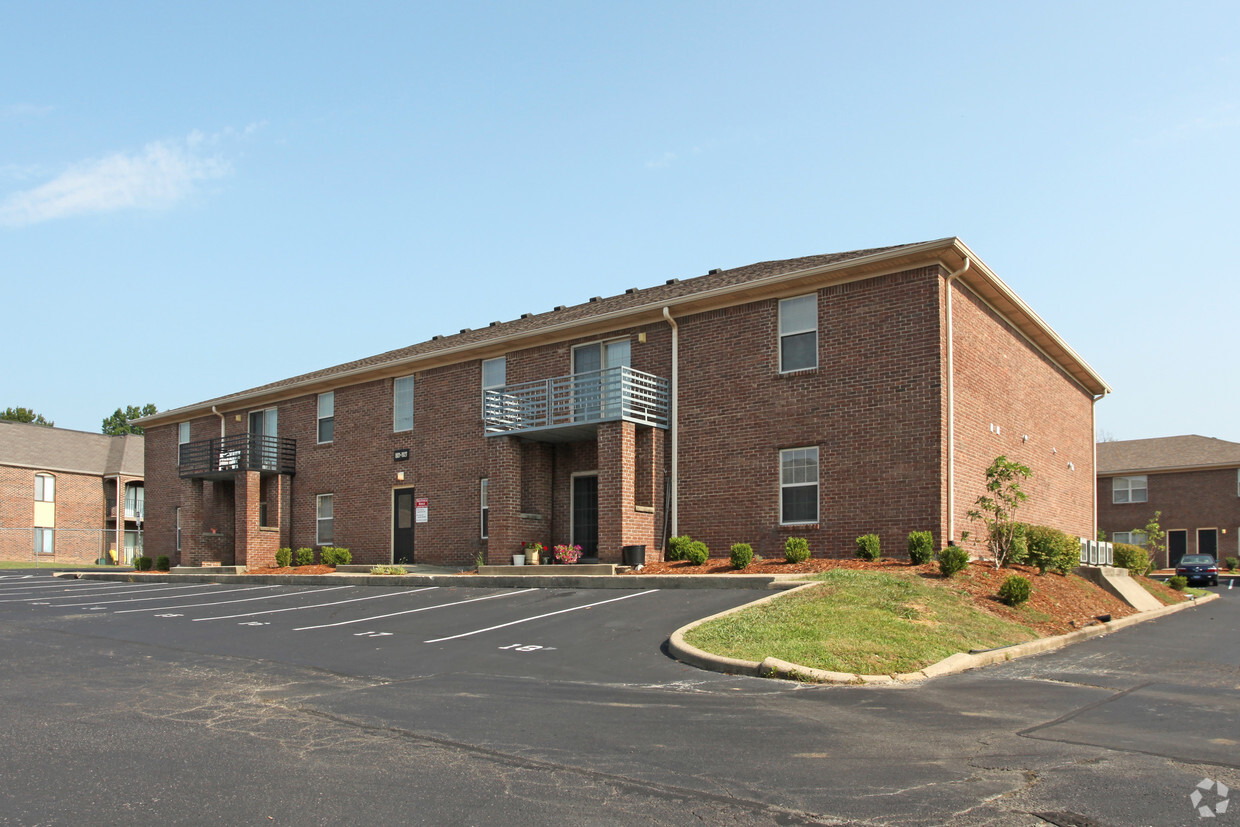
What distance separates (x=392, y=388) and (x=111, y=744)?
21754 mm

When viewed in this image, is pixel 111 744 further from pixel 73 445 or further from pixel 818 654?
pixel 73 445

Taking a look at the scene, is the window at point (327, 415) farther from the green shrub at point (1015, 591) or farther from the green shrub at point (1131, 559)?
the green shrub at point (1131, 559)

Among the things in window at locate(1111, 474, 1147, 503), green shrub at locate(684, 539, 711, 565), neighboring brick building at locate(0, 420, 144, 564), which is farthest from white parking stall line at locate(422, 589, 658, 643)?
neighboring brick building at locate(0, 420, 144, 564)

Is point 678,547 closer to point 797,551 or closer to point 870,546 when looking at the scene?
Result: point 797,551

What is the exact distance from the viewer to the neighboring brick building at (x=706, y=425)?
18750 mm

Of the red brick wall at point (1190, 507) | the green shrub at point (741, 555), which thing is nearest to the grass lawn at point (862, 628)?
the green shrub at point (741, 555)

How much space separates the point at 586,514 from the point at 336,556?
28.8ft

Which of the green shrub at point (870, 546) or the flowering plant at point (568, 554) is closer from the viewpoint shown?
the green shrub at point (870, 546)

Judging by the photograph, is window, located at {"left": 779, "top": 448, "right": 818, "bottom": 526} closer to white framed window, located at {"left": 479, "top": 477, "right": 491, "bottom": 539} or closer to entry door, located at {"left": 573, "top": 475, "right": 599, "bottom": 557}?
entry door, located at {"left": 573, "top": 475, "right": 599, "bottom": 557}

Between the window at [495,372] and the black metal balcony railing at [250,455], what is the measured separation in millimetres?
8702

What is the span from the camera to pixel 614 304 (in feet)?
84.0

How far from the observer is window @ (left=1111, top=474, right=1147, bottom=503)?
4709cm

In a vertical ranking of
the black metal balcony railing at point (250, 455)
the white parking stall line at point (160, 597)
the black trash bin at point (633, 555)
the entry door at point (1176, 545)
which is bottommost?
the entry door at point (1176, 545)

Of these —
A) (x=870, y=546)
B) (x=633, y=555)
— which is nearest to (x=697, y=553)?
(x=633, y=555)
